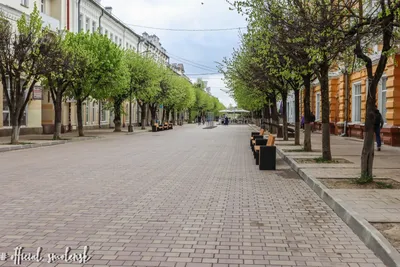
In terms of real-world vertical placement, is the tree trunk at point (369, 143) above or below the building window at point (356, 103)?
below

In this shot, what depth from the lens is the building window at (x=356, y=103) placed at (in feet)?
88.0

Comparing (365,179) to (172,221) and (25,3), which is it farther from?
(25,3)

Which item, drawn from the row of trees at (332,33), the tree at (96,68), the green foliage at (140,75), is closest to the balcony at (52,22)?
the tree at (96,68)

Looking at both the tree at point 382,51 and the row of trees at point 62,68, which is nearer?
the tree at point 382,51

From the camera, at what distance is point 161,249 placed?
16.9 ft

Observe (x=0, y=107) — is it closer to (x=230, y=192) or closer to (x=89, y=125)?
(x=89, y=125)

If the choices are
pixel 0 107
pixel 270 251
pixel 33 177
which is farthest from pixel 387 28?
pixel 0 107

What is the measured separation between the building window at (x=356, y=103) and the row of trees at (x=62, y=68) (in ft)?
49.1

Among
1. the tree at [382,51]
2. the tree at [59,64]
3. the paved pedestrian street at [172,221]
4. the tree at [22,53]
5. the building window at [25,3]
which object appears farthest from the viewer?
the building window at [25,3]

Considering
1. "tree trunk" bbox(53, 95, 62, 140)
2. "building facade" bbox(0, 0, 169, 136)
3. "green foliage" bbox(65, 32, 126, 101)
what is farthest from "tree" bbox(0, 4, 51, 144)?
"green foliage" bbox(65, 32, 126, 101)

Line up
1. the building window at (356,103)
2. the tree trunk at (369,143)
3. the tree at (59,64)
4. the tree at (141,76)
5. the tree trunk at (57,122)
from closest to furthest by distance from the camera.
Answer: the tree trunk at (369,143), the tree at (59,64), the tree trunk at (57,122), the building window at (356,103), the tree at (141,76)

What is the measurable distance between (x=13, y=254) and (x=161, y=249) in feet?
5.26

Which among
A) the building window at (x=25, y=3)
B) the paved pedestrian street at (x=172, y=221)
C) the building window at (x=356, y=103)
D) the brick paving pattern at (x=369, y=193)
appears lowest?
the paved pedestrian street at (x=172, y=221)

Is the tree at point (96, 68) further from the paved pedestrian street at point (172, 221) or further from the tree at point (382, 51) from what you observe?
the tree at point (382, 51)
